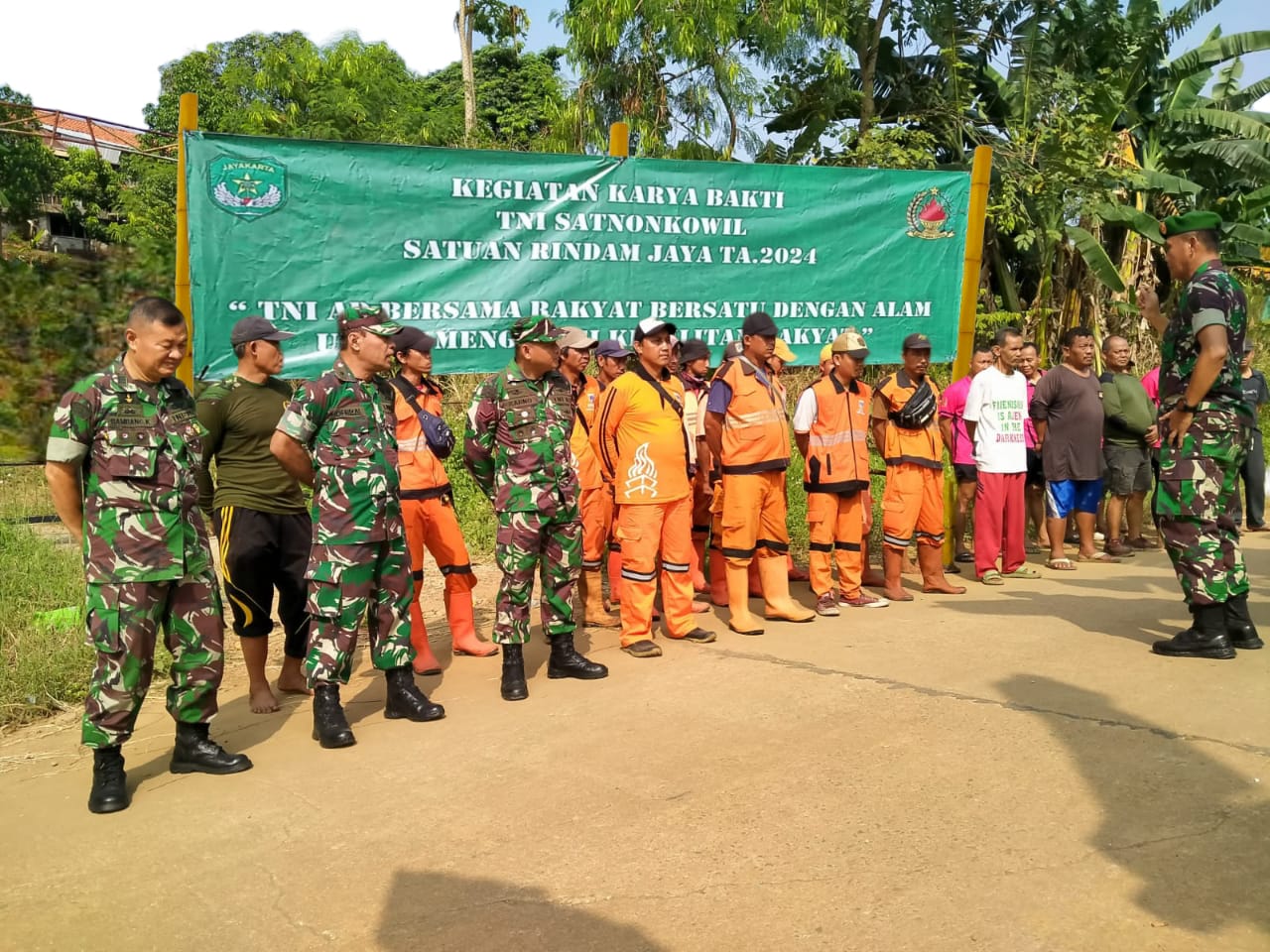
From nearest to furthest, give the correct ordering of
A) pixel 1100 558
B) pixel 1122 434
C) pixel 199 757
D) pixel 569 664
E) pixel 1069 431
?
pixel 199 757 → pixel 569 664 → pixel 1069 431 → pixel 1100 558 → pixel 1122 434

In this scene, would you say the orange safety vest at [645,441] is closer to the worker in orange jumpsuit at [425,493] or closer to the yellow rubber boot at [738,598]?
the yellow rubber boot at [738,598]

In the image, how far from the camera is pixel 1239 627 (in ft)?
18.0

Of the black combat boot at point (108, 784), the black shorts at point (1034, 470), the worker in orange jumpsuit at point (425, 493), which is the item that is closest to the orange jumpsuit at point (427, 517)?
the worker in orange jumpsuit at point (425, 493)

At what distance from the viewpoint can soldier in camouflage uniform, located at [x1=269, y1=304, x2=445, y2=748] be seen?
Result: 14.8 feet

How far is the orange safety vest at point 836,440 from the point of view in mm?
6773

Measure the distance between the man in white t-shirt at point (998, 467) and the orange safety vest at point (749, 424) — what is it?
214cm

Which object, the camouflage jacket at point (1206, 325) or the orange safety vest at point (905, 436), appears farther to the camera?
the orange safety vest at point (905, 436)

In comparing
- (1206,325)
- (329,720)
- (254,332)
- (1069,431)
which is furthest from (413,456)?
(1069,431)

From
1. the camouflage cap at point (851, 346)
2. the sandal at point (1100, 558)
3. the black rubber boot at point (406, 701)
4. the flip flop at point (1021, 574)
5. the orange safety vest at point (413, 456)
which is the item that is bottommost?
the black rubber boot at point (406, 701)

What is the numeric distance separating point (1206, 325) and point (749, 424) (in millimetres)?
2357

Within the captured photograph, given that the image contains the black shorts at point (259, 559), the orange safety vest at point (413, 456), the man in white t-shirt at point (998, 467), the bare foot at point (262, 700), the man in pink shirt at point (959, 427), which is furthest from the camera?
the man in pink shirt at point (959, 427)

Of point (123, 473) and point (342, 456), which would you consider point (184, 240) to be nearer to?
point (342, 456)

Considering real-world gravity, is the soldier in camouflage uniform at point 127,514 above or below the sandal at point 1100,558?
above

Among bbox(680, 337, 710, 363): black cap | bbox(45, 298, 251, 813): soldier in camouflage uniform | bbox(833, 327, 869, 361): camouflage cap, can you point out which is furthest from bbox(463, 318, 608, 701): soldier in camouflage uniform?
bbox(833, 327, 869, 361): camouflage cap
